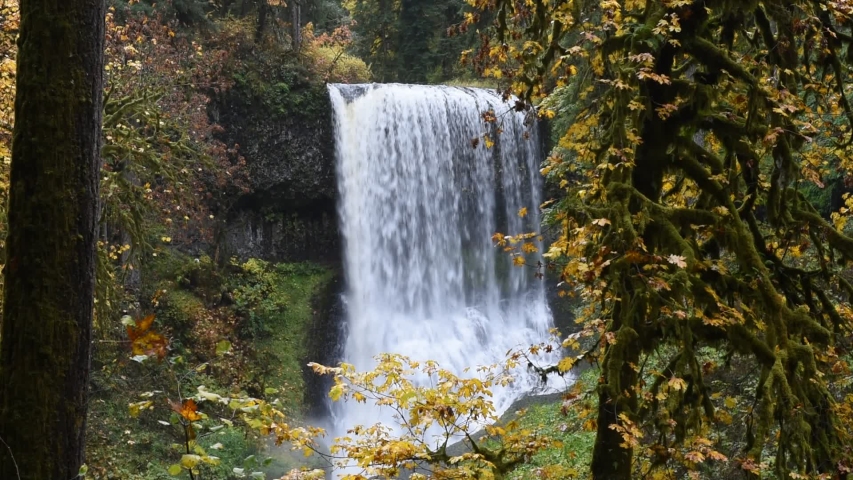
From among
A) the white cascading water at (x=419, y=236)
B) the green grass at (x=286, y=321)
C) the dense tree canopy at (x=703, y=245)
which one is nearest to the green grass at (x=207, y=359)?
the green grass at (x=286, y=321)

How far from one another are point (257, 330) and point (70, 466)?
49.1 feet

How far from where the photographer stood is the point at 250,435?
1384 centimetres

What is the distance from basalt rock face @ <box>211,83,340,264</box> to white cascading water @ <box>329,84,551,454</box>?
0.60m

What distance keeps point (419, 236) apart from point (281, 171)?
14.2 feet

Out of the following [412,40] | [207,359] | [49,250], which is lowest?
[207,359]

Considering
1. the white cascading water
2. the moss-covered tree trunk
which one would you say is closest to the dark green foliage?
the white cascading water

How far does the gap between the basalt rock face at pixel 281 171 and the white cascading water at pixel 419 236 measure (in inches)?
23.6

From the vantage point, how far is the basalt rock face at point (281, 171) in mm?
19609

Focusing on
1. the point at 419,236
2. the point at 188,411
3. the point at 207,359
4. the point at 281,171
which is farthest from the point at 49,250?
the point at 419,236

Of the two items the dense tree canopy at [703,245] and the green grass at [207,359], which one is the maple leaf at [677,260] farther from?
the green grass at [207,359]

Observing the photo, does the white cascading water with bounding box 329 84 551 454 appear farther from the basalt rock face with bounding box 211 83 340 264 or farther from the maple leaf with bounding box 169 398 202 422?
the maple leaf with bounding box 169 398 202 422

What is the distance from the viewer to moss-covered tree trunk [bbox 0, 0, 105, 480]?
3.13 m

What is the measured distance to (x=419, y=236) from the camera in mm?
20672

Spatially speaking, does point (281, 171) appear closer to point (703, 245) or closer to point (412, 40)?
point (412, 40)
